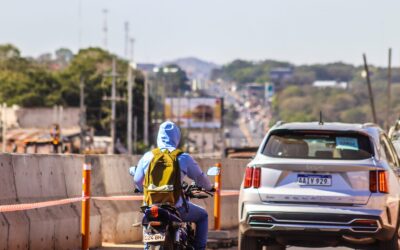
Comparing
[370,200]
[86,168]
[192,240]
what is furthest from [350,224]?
[86,168]

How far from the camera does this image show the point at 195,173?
1274 cm

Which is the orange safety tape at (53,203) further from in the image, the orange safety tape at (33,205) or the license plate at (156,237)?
the license plate at (156,237)

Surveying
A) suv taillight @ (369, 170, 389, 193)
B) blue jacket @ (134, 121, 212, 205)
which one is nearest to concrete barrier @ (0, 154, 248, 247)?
blue jacket @ (134, 121, 212, 205)

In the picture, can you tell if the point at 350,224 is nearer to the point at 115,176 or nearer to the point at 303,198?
the point at 303,198

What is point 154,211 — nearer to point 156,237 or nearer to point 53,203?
point 156,237

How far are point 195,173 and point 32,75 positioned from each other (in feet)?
557

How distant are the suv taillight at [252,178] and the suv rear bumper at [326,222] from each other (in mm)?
297

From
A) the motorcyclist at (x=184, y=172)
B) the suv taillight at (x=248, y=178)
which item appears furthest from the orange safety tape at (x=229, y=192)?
the motorcyclist at (x=184, y=172)

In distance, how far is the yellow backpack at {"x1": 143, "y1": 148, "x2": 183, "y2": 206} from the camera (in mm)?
12172

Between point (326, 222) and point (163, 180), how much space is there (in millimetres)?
2987

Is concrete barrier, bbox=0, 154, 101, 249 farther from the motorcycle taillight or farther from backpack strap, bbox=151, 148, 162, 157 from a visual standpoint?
the motorcycle taillight

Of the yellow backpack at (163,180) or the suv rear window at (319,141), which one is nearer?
the yellow backpack at (163,180)

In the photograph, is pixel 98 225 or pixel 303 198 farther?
pixel 98 225

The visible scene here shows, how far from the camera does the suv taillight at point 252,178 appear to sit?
14.9 metres
